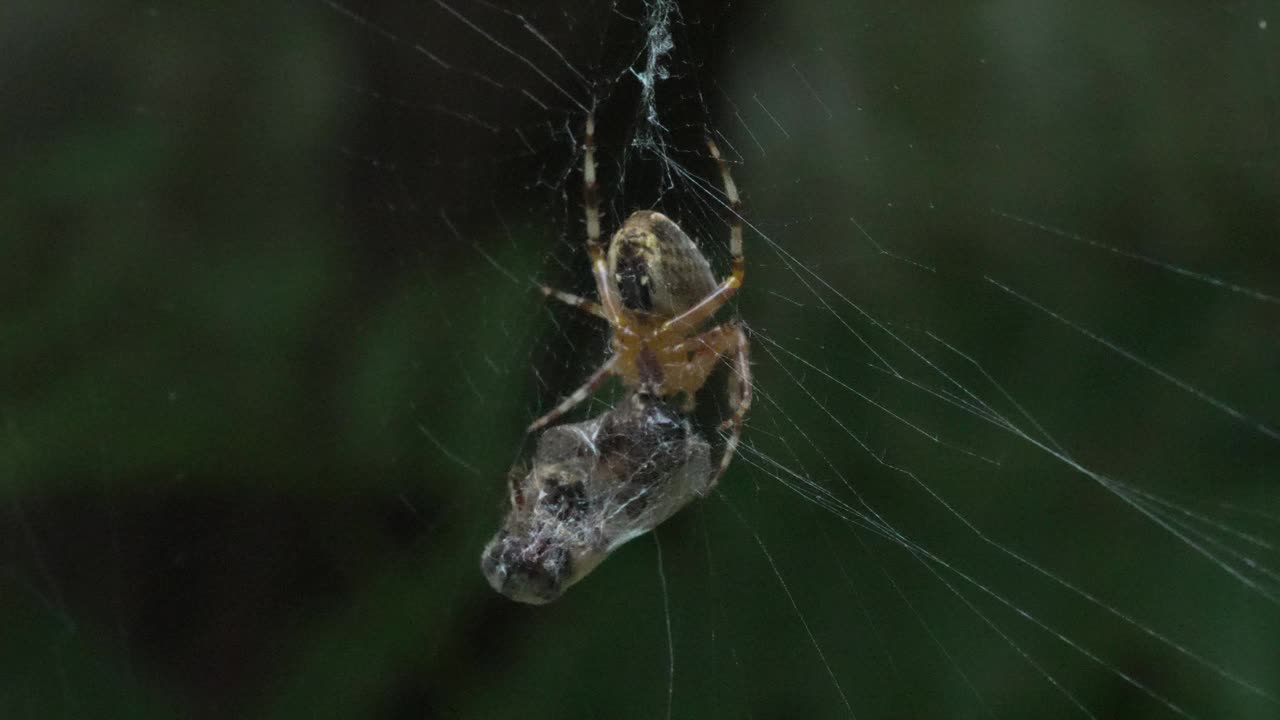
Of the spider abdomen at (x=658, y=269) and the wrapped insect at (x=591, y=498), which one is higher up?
the spider abdomen at (x=658, y=269)

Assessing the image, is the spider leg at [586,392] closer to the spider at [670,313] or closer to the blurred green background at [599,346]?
the spider at [670,313]

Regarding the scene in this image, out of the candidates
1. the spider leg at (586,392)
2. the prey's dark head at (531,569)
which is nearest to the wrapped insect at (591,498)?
the prey's dark head at (531,569)

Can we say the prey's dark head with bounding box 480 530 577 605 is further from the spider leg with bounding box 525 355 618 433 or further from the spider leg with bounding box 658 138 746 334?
the spider leg with bounding box 658 138 746 334

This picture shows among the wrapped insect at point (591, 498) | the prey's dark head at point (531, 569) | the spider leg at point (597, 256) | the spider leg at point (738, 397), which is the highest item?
the spider leg at point (597, 256)

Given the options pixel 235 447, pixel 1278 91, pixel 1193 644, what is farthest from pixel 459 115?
pixel 1193 644

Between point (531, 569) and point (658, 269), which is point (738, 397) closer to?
point (658, 269)
